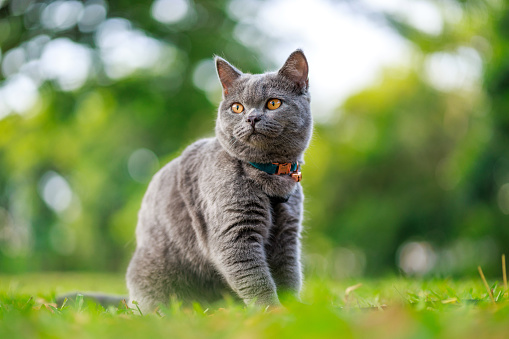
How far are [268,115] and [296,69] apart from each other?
0.87 ft

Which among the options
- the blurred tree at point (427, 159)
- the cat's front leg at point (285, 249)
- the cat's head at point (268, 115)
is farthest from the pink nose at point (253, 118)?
the blurred tree at point (427, 159)

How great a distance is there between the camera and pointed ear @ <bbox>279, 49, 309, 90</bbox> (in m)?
1.87

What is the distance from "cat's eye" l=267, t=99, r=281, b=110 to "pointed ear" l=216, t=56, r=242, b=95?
0.76 ft

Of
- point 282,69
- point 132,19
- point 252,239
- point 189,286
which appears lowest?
point 189,286

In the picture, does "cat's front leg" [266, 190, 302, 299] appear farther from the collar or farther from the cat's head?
the cat's head

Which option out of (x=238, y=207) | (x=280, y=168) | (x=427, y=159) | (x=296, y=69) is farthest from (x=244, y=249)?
(x=427, y=159)

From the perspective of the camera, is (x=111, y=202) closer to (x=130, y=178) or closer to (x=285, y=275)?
(x=130, y=178)

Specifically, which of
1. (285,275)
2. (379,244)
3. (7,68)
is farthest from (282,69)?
(379,244)

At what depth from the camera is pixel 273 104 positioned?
71.4 inches

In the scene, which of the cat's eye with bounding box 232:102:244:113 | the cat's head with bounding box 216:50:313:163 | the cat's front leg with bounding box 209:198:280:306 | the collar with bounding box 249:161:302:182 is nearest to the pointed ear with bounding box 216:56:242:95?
the cat's head with bounding box 216:50:313:163

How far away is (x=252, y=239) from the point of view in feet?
5.67

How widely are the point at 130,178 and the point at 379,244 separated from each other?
5411 mm

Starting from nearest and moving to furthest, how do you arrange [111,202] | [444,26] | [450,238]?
1. [444,26]
2. [450,238]
3. [111,202]

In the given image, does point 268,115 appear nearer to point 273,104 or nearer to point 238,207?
point 273,104
